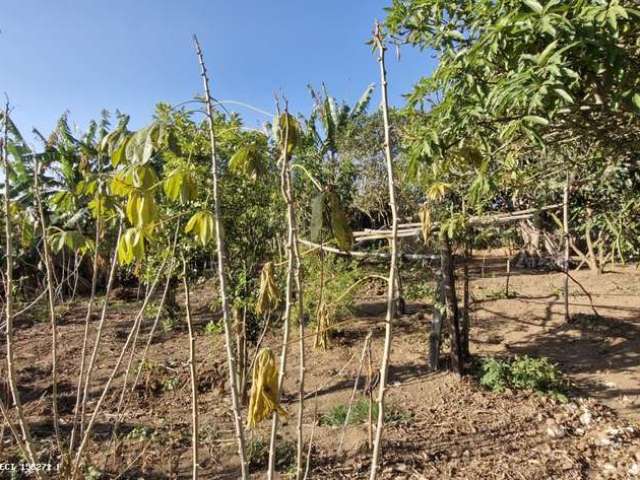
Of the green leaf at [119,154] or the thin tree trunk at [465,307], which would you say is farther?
the thin tree trunk at [465,307]

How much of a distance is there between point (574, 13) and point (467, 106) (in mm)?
532

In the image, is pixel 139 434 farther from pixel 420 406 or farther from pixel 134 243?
pixel 134 243

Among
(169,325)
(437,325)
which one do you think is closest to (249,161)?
(437,325)

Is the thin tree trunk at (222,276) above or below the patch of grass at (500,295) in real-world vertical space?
above

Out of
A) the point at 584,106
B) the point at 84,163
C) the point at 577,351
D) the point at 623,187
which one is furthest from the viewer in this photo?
the point at 577,351

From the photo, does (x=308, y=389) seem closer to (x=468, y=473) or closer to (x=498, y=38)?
(x=468, y=473)

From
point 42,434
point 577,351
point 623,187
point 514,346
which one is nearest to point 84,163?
point 42,434

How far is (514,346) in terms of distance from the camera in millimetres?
5199

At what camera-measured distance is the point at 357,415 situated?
3.53m

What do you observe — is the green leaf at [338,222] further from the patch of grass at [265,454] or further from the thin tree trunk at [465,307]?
the thin tree trunk at [465,307]

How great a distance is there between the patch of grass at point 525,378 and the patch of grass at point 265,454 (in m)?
2.04

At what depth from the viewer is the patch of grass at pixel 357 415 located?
3492 millimetres

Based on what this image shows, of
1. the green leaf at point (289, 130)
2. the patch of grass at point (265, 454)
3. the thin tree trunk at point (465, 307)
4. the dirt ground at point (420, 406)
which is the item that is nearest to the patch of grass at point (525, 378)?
the dirt ground at point (420, 406)

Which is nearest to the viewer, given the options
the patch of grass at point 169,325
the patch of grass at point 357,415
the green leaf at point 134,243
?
the green leaf at point 134,243
